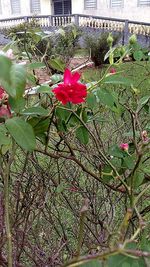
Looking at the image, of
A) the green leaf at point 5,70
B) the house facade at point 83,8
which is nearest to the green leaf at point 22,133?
the green leaf at point 5,70

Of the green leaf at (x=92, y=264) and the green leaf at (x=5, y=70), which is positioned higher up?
the green leaf at (x=5, y=70)

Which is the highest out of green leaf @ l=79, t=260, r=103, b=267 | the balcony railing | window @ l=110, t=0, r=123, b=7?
window @ l=110, t=0, r=123, b=7

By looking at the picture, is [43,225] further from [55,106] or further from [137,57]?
[55,106]

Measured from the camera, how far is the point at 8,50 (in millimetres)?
722

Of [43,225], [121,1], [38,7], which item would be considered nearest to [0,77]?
[43,225]

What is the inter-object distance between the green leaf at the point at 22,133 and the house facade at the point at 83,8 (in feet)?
43.8

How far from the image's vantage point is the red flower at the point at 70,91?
63 cm

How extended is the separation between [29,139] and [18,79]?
16 cm

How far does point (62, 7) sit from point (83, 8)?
162 cm

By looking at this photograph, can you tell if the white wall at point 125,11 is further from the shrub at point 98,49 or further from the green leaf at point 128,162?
the green leaf at point 128,162

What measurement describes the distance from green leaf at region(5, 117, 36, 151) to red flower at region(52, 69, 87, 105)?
0.32 ft

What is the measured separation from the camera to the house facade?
1322cm

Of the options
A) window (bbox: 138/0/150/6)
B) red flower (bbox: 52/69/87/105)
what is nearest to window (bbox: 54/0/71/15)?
window (bbox: 138/0/150/6)

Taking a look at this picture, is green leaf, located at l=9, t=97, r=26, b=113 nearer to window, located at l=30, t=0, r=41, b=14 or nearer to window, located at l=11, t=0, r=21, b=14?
window, located at l=30, t=0, r=41, b=14
